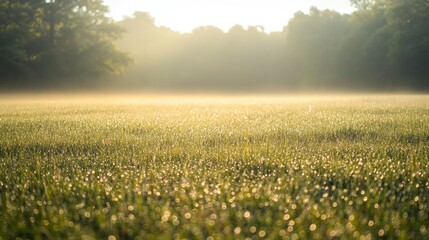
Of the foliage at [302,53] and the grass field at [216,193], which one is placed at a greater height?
the foliage at [302,53]

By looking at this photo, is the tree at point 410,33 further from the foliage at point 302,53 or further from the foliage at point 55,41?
the foliage at point 55,41

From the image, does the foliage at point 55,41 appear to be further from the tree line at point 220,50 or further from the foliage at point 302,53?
the foliage at point 302,53

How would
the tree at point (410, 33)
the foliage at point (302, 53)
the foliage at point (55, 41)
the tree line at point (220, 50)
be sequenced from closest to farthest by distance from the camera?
1. the foliage at point (55, 41)
2. the tree line at point (220, 50)
3. the tree at point (410, 33)
4. the foliage at point (302, 53)

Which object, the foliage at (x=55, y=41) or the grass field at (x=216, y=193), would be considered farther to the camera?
the foliage at (x=55, y=41)

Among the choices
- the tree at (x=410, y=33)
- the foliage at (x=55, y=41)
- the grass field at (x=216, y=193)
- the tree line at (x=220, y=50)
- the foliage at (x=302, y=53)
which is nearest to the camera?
the grass field at (x=216, y=193)

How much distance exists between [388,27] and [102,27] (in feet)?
90.9

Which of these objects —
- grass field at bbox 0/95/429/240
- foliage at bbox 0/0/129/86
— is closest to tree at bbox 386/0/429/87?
foliage at bbox 0/0/129/86

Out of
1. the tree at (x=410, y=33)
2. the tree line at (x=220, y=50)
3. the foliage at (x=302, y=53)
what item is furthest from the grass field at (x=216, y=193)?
the foliage at (x=302, y=53)

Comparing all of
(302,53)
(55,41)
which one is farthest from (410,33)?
(55,41)

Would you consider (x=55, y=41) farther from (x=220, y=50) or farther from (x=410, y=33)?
(x=410, y=33)

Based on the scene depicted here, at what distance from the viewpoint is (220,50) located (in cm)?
5500

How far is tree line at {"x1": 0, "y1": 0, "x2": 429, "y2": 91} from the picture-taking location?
3478 centimetres

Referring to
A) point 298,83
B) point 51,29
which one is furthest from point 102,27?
point 298,83

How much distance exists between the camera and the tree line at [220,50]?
34.8 meters
